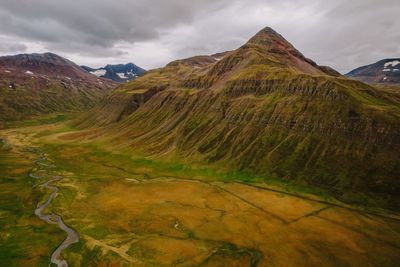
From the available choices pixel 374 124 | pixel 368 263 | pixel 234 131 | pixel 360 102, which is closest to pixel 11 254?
pixel 368 263

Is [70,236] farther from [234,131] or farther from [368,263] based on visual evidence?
[234,131]

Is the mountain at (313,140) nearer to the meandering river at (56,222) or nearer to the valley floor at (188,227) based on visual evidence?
the valley floor at (188,227)

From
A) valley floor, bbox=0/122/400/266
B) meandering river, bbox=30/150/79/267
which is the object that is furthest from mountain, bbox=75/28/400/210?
meandering river, bbox=30/150/79/267

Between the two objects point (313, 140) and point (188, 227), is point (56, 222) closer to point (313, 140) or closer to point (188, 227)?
point (188, 227)

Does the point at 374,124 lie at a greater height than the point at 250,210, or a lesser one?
greater

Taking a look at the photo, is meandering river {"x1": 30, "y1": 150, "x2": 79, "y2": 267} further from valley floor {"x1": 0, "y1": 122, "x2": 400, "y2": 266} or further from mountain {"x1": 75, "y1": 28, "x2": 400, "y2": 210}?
mountain {"x1": 75, "y1": 28, "x2": 400, "y2": 210}

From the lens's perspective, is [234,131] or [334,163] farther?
[234,131]

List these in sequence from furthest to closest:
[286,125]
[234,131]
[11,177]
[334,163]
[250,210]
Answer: [234,131]
[286,125]
[11,177]
[334,163]
[250,210]

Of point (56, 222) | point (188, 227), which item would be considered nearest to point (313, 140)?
point (188, 227)
